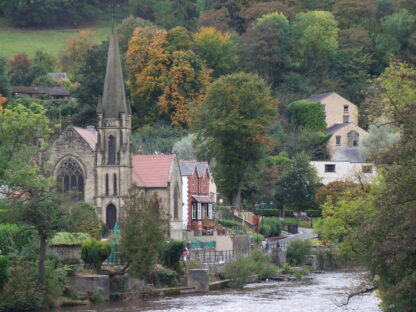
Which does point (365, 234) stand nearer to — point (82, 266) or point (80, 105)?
point (82, 266)

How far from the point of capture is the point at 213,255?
84.2 meters

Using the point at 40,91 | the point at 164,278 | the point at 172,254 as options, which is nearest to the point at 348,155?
the point at 40,91

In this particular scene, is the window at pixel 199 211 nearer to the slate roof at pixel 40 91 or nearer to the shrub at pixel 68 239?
the shrub at pixel 68 239

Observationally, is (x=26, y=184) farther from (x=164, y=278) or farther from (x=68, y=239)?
(x=164, y=278)

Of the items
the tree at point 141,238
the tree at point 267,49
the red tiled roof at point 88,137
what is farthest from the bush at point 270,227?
the tree at point 267,49

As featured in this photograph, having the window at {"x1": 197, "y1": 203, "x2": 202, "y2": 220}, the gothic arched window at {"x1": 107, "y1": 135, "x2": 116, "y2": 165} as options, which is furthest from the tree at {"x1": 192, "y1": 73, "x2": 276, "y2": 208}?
the gothic arched window at {"x1": 107, "y1": 135, "x2": 116, "y2": 165}

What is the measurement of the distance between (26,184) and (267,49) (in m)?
81.1

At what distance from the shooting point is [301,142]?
428 feet

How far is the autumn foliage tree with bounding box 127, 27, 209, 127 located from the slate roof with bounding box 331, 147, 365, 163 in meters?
15.0

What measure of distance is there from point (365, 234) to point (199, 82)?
280 ft

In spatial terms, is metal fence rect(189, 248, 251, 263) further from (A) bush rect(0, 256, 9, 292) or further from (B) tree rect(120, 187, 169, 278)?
(A) bush rect(0, 256, 9, 292)

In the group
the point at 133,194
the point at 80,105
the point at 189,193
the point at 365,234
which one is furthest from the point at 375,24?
the point at 365,234

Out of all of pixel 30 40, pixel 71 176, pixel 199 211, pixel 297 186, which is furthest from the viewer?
pixel 30 40

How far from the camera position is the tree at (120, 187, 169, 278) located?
69000 millimetres
